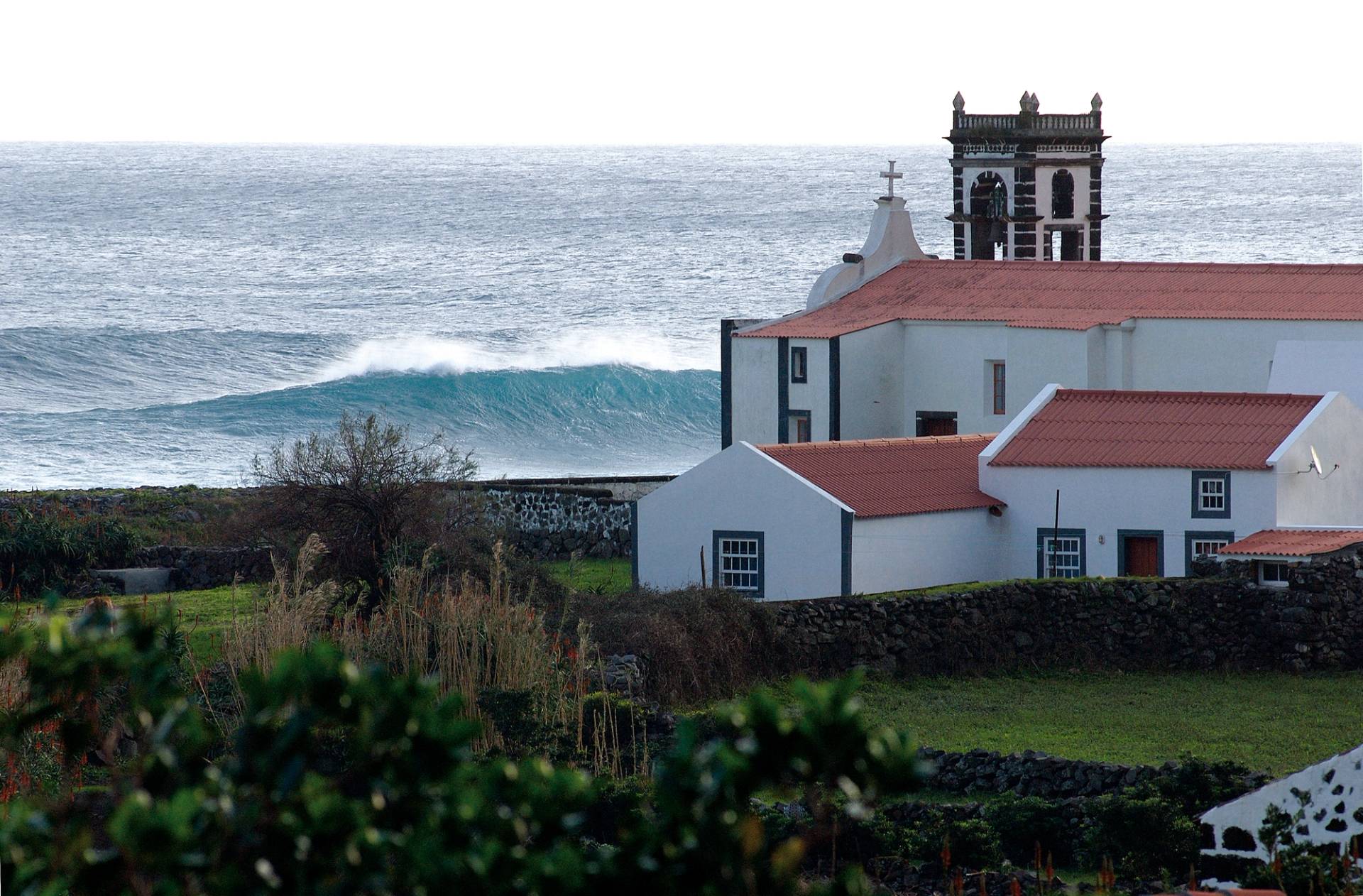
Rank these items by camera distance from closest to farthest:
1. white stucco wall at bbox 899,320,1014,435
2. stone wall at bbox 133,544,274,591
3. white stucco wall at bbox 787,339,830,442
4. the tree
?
the tree < stone wall at bbox 133,544,274,591 < white stucco wall at bbox 899,320,1014,435 < white stucco wall at bbox 787,339,830,442

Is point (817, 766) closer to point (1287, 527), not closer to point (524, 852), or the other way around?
point (524, 852)

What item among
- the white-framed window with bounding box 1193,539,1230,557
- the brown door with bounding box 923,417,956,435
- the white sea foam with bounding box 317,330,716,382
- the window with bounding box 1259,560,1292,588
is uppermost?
the white sea foam with bounding box 317,330,716,382

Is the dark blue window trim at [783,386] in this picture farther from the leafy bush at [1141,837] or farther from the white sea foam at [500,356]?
the white sea foam at [500,356]

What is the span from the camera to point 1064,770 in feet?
49.1

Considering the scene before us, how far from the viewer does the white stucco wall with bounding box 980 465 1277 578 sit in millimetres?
24891

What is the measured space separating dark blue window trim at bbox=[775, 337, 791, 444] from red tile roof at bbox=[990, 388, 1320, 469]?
24.1 ft

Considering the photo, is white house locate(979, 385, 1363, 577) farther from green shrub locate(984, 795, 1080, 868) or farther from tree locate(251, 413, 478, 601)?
green shrub locate(984, 795, 1080, 868)

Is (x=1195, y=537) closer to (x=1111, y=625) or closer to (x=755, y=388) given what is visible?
(x=1111, y=625)

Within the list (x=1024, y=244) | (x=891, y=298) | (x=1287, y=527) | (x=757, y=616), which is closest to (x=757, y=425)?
(x=891, y=298)

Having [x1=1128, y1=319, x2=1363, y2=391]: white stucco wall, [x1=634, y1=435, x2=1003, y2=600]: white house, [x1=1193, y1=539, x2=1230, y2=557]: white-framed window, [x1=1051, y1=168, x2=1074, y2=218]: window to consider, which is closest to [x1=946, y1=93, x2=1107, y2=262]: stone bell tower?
[x1=1051, y1=168, x2=1074, y2=218]: window

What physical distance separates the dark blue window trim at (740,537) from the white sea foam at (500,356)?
152 ft

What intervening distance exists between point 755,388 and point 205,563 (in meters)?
11.2

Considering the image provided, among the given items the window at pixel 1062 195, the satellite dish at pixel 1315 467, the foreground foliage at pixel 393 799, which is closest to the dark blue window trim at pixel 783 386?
the window at pixel 1062 195

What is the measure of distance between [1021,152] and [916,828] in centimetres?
2716
